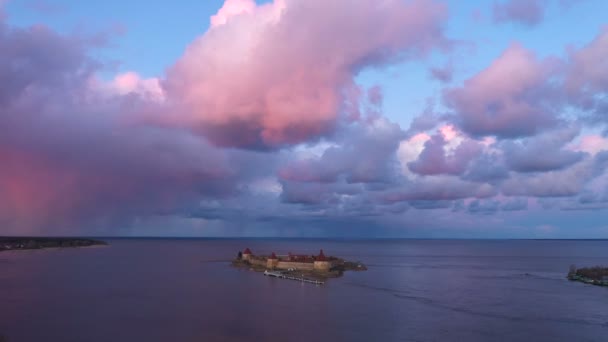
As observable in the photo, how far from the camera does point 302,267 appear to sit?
93.6 m

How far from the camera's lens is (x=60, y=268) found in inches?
4048

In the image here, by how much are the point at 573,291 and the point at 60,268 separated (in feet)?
320

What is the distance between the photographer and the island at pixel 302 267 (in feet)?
277

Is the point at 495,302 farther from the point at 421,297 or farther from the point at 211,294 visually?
the point at 211,294

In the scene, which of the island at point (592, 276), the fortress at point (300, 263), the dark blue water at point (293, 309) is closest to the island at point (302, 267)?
the fortress at point (300, 263)

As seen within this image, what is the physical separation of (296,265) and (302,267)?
1602mm

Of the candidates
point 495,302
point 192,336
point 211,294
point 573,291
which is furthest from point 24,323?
point 573,291

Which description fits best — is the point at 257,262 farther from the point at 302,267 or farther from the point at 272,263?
the point at 302,267

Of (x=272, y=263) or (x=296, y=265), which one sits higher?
(x=272, y=263)

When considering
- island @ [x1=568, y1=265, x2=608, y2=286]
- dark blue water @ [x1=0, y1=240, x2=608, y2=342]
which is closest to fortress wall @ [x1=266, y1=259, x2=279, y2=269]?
dark blue water @ [x1=0, y1=240, x2=608, y2=342]

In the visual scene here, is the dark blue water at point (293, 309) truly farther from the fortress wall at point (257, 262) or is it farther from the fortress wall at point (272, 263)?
the fortress wall at point (257, 262)

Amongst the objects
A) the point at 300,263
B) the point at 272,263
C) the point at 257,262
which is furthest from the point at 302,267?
the point at 257,262

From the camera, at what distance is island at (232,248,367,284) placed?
277ft

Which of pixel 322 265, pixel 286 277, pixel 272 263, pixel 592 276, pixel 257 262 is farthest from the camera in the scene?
pixel 257 262
